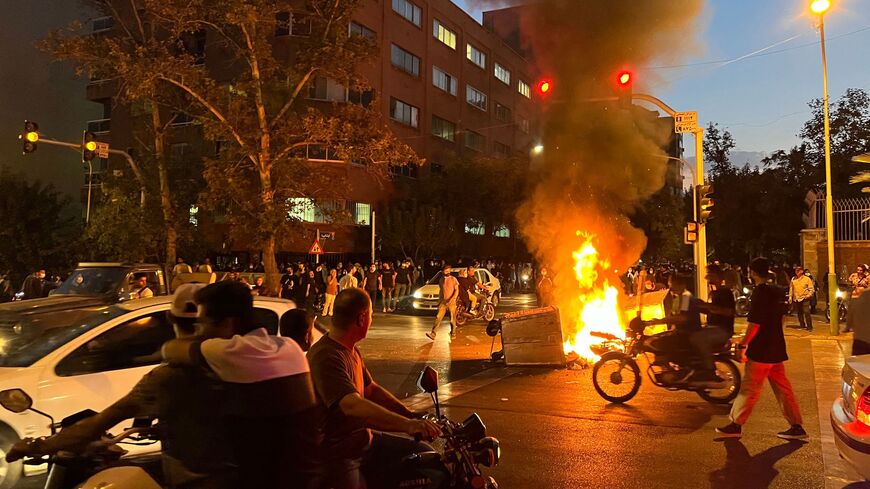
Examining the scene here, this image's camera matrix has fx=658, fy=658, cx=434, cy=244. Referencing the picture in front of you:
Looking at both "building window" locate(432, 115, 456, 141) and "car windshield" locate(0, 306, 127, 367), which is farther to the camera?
"building window" locate(432, 115, 456, 141)

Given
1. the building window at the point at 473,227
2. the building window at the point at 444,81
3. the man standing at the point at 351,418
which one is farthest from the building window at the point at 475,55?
the man standing at the point at 351,418

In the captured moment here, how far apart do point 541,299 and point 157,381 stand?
611 inches

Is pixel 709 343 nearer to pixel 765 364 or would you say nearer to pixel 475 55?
pixel 765 364

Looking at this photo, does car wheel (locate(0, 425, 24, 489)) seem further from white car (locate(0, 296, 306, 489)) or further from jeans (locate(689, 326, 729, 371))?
jeans (locate(689, 326, 729, 371))

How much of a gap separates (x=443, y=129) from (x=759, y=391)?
3721 centimetres

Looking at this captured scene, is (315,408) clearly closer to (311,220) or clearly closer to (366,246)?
(311,220)

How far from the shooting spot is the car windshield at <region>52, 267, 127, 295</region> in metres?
10.7

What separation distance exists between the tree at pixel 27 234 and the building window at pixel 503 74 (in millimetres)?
31617

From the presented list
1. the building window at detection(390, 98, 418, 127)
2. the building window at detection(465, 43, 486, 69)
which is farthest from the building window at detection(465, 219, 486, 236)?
the building window at detection(465, 43, 486, 69)

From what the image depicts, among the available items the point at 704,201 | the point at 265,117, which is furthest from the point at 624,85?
the point at 265,117

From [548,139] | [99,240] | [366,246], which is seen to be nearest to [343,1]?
[548,139]

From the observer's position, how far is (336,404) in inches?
117

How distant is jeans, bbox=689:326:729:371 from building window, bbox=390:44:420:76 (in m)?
31.3

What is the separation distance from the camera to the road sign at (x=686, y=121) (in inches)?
602
